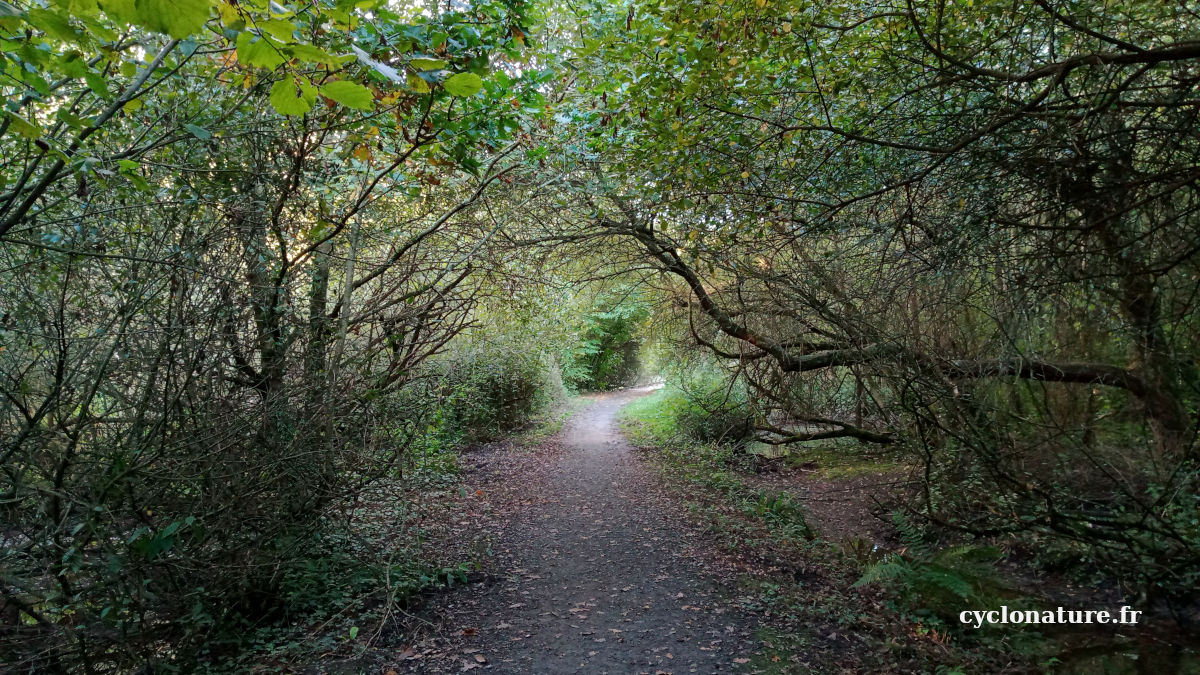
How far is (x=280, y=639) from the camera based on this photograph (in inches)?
185

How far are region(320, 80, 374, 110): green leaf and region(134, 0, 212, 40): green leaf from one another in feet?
1.04

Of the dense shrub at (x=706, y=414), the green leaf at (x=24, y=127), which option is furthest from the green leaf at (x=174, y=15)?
the dense shrub at (x=706, y=414)

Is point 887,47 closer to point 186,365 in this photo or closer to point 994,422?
point 994,422

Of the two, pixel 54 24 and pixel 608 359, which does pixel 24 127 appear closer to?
pixel 54 24

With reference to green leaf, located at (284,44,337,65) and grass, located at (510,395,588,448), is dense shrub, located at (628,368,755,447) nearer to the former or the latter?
grass, located at (510,395,588,448)

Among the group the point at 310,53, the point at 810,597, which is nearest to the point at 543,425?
the point at 810,597

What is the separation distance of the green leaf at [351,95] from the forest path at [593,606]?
4418 mm

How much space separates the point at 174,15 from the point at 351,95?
43 cm

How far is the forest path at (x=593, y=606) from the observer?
15.5 ft

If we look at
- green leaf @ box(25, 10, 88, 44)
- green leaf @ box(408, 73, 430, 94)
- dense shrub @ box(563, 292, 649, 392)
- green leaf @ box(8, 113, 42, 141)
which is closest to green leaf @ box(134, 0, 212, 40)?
green leaf @ box(25, 10, 88, 44)

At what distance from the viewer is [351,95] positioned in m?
1.66

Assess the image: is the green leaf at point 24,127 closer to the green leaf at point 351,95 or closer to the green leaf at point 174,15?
the green leaf at point 174,15

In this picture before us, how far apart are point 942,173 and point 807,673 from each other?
172 inches

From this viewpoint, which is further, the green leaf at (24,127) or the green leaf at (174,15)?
the green leaf at (24,127)
